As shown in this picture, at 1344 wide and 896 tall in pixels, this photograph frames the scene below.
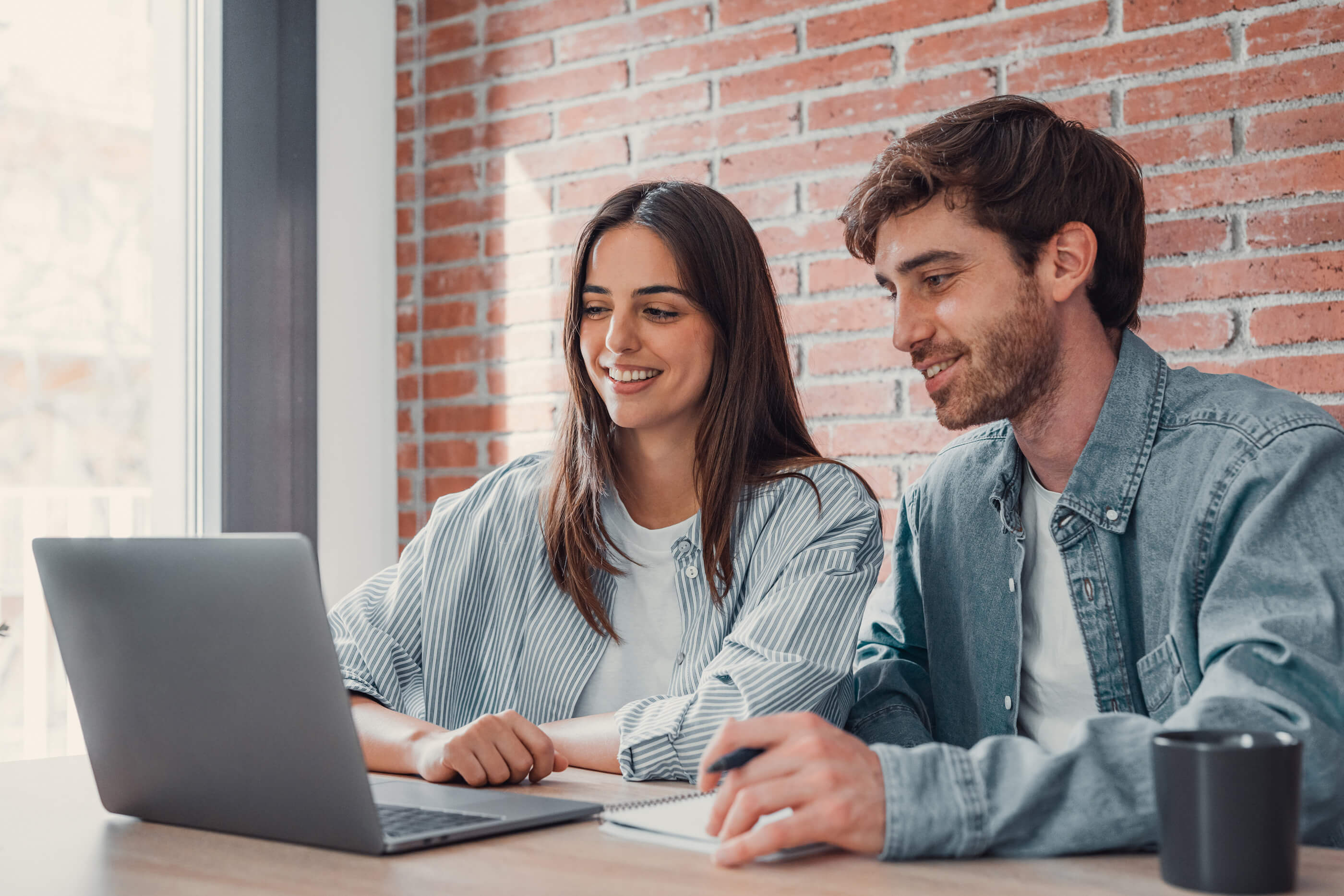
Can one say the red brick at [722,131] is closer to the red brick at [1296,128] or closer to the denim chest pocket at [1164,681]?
the red brick at [1296,128]

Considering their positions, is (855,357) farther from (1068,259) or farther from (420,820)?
(420,820)

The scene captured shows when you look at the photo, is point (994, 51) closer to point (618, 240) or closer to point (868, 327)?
point (868, 327)

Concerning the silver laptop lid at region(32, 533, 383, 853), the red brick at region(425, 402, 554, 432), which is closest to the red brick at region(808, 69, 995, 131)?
the red brick at region(425, 402, 554, 432)

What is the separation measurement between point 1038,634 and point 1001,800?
66cm

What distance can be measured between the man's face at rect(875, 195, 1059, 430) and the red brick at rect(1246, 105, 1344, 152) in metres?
0.61

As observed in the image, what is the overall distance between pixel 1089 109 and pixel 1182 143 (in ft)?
0.52

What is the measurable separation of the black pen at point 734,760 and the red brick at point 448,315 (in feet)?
6.51

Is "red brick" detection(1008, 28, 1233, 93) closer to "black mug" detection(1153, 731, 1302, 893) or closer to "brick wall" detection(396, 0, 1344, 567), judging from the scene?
"brick wall" detection(396, 0, 1344, 567)

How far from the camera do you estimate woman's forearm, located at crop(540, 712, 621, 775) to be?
1.27m

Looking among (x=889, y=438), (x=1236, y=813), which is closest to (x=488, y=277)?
(x=889, y=438)

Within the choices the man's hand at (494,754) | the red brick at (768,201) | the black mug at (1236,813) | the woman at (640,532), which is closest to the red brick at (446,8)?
the red brick at (768,201)

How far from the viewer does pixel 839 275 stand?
2.22 m

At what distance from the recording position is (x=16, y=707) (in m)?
3.30

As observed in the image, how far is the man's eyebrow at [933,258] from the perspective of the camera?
1.46 m
